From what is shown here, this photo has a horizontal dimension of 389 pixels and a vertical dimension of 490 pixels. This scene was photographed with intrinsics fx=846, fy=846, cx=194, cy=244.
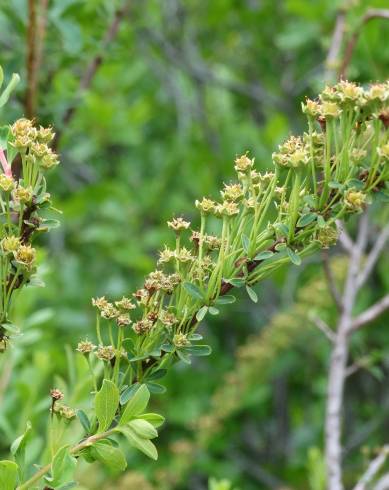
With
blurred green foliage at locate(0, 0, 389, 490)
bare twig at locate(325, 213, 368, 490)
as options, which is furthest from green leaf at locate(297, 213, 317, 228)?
blurred green foliage at locate(0, 0, 389, 490)

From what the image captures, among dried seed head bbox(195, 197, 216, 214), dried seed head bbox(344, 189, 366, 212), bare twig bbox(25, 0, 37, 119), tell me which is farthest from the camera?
bare twig bbox(25, 0, 37, 119)

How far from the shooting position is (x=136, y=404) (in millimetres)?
960

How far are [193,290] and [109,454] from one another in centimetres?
21

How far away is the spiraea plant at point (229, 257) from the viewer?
951 mm

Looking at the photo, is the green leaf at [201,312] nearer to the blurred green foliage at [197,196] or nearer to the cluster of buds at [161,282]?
the cluster of buds at [161,282]

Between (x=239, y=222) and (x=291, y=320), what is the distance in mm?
1966

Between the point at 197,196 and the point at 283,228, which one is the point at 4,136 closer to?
the point at 283,228

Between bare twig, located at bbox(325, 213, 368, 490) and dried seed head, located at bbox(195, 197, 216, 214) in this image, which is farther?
bare twig, located at bbox(325, 213, 368, 490)

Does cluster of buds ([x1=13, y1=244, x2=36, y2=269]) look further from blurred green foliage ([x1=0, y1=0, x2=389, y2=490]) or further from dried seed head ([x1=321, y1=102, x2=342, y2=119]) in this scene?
blurred green foliage ([x1=0, y1=0, x2=389, y2=490])

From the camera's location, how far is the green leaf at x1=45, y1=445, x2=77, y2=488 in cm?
95

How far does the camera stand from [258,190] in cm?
104

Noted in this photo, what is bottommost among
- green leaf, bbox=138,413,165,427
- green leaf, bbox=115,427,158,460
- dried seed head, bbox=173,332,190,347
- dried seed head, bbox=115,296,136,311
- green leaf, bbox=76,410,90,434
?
green leaf, bbox=115,427,158,460

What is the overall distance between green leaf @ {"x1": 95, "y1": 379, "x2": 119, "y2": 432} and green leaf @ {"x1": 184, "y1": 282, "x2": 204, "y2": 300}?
5.3 inches

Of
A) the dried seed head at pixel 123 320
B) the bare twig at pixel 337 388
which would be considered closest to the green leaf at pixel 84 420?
the dried seed head at pixel 123 320
